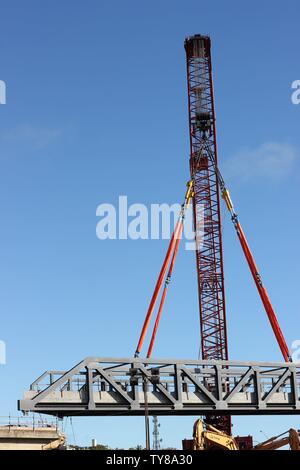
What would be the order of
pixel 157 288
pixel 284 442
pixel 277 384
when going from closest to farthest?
pixel 284 442 → pixel 277 384 → pixel 157 288

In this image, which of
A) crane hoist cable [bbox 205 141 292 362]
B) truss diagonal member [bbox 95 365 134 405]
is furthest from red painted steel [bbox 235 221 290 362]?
truss diagonal member [bbox 95 365 134 405]

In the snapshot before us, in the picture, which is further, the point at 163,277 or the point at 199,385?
the point at 163,277

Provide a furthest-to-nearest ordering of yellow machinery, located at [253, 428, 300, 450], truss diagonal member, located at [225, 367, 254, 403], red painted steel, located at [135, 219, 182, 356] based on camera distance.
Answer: red painted steel, located at [135, 219, 182, 356], truss diagonal member, located at [225, 367, 254, 403], yellow machinery, located at [253, 428, 300, 450]

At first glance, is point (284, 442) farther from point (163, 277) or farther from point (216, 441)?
point (163, 277)

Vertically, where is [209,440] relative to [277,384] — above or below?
below

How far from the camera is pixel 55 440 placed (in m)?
61.9

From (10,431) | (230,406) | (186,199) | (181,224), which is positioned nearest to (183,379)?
(230,406)

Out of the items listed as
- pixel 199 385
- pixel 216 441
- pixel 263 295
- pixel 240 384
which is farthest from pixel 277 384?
pixel 263 295

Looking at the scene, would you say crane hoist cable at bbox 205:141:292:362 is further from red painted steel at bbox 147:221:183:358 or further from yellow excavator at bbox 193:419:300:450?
yellow excavator at bbox 193:419:300:450

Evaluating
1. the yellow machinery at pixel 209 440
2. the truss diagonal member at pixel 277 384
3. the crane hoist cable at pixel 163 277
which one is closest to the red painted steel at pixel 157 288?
the crane hoist cable at pixel 163 277
